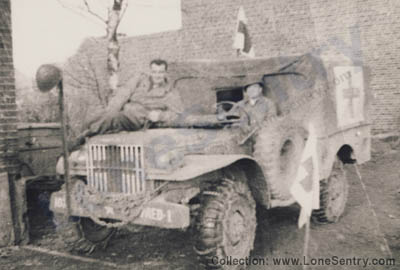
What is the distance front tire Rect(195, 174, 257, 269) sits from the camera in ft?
13.0

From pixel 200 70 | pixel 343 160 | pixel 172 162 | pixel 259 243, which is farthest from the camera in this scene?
pixel 343 160

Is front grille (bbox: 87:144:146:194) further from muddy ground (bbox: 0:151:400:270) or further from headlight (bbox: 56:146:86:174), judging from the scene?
muddy ground (bbox: 0:151:400:270)

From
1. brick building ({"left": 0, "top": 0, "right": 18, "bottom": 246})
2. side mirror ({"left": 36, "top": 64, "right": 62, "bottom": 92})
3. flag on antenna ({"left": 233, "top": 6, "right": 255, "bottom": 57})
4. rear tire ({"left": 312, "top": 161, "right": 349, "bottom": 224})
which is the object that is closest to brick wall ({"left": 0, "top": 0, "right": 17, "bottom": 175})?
brick building ({"left": 0, "top": 0, "right": 18, "bottom": 246})

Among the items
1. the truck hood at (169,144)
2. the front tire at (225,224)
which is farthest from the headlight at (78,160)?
the front tire at (225,224)

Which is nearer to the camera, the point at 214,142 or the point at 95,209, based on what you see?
the point at 95,209

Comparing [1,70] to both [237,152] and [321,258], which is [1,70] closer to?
[237,152]

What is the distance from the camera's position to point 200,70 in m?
5.65

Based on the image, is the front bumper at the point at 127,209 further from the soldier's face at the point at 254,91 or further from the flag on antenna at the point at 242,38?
the flag on antenna at the point at 242,38

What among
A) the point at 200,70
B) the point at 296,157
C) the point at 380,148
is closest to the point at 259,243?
the point at 296,157

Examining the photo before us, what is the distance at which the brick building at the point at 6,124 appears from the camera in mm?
5223

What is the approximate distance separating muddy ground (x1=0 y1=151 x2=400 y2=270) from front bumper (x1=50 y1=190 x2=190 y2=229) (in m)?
0.75

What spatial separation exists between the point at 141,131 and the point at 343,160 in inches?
137

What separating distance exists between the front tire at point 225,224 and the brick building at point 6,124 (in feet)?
8.91

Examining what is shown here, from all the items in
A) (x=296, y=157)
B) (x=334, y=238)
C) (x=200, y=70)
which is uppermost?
(x=200, y=70)
